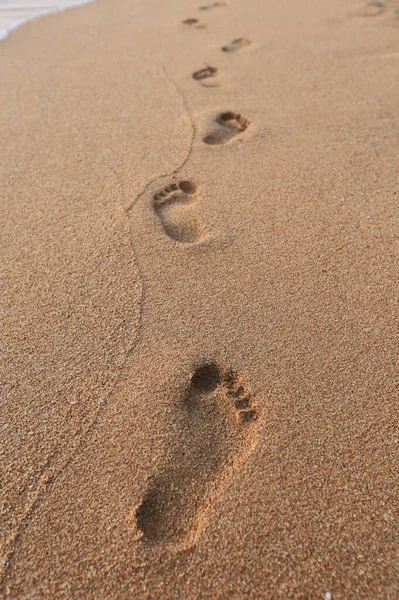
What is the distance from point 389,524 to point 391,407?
0.95 ft

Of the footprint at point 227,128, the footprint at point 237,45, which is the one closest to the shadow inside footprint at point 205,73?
the footprint at point 237,45

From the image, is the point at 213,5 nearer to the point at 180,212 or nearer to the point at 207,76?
the point at 207,76

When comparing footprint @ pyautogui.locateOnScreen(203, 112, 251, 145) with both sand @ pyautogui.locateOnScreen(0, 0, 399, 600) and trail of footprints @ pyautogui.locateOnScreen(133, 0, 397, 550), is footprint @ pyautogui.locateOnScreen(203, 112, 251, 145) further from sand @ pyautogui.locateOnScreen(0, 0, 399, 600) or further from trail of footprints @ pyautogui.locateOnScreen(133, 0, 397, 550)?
trail of footprints @ pyautogui.locateOnScreen(133, 0, 397, 550)

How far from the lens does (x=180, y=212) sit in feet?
6.02

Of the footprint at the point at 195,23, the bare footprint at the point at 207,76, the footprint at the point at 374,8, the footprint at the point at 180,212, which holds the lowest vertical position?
the footprint at the point at 180,212

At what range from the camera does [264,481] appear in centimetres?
114

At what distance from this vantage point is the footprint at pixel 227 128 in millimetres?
2197

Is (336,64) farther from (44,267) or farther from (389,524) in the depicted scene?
(389,524)

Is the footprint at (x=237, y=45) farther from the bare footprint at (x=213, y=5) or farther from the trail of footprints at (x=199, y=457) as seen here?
the trail of footprints at (x=199, y=457)

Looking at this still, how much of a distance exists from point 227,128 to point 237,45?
1.01 meters

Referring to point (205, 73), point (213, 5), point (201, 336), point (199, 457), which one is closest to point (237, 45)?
point (205, 73)

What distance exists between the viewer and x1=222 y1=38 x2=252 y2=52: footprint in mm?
2926

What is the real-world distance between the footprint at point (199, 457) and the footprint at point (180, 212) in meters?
0.56

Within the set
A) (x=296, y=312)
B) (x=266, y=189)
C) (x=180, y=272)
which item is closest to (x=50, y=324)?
(x=180, y=272)
